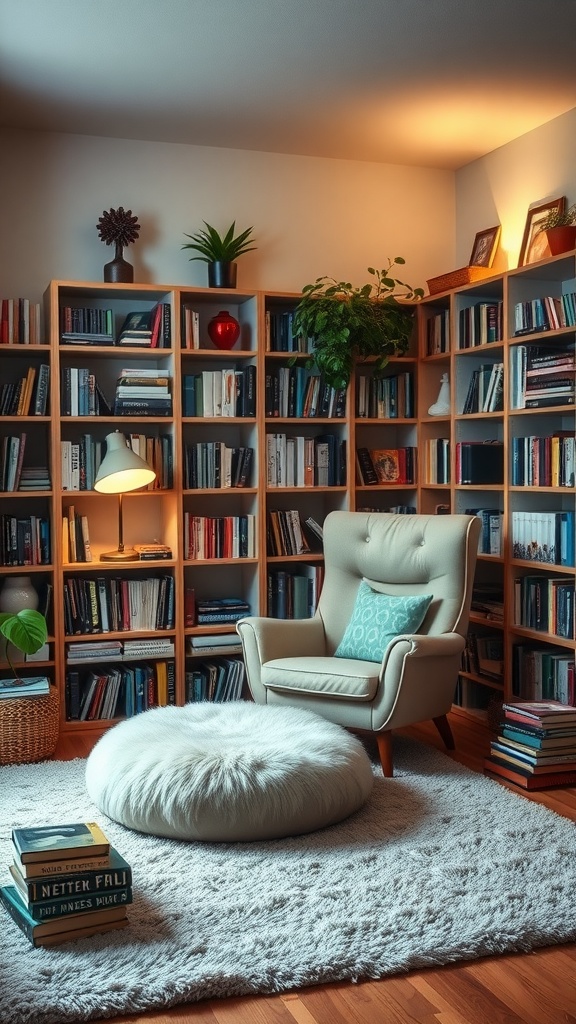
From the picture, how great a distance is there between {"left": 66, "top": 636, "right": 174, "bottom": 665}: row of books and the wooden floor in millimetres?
2498

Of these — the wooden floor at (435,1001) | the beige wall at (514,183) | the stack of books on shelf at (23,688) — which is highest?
the beige wall at (514,183)

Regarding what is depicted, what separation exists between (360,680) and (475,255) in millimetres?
2538

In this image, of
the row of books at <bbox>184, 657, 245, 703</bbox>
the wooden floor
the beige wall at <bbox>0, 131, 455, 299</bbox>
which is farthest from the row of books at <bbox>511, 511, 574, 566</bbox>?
the wooden floor

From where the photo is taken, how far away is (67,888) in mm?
2520

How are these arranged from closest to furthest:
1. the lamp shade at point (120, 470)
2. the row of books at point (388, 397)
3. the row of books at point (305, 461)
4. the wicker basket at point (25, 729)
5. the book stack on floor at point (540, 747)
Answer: the book stack on floor at point (540, 747)
the wicker basket at point (25, 729)
the lamp shade at point (120, 470)
the row of books at point (305, 461)
the row of books at point (388, 397)

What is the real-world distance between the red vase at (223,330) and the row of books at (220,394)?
150mm

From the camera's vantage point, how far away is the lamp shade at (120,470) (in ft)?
14.4

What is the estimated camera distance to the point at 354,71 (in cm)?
406

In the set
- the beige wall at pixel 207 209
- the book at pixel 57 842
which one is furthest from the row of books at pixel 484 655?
the book at pixel 57 842

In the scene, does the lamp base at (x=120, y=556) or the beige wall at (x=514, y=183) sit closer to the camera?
the beige wall at (x=514, y=183)

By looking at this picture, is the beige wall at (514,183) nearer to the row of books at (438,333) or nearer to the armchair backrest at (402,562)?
the row of books at (438,333)

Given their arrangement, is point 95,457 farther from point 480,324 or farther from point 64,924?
point 64,924

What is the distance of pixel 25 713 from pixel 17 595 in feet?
2.11

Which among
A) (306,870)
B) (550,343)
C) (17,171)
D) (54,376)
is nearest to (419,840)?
(306,870)
